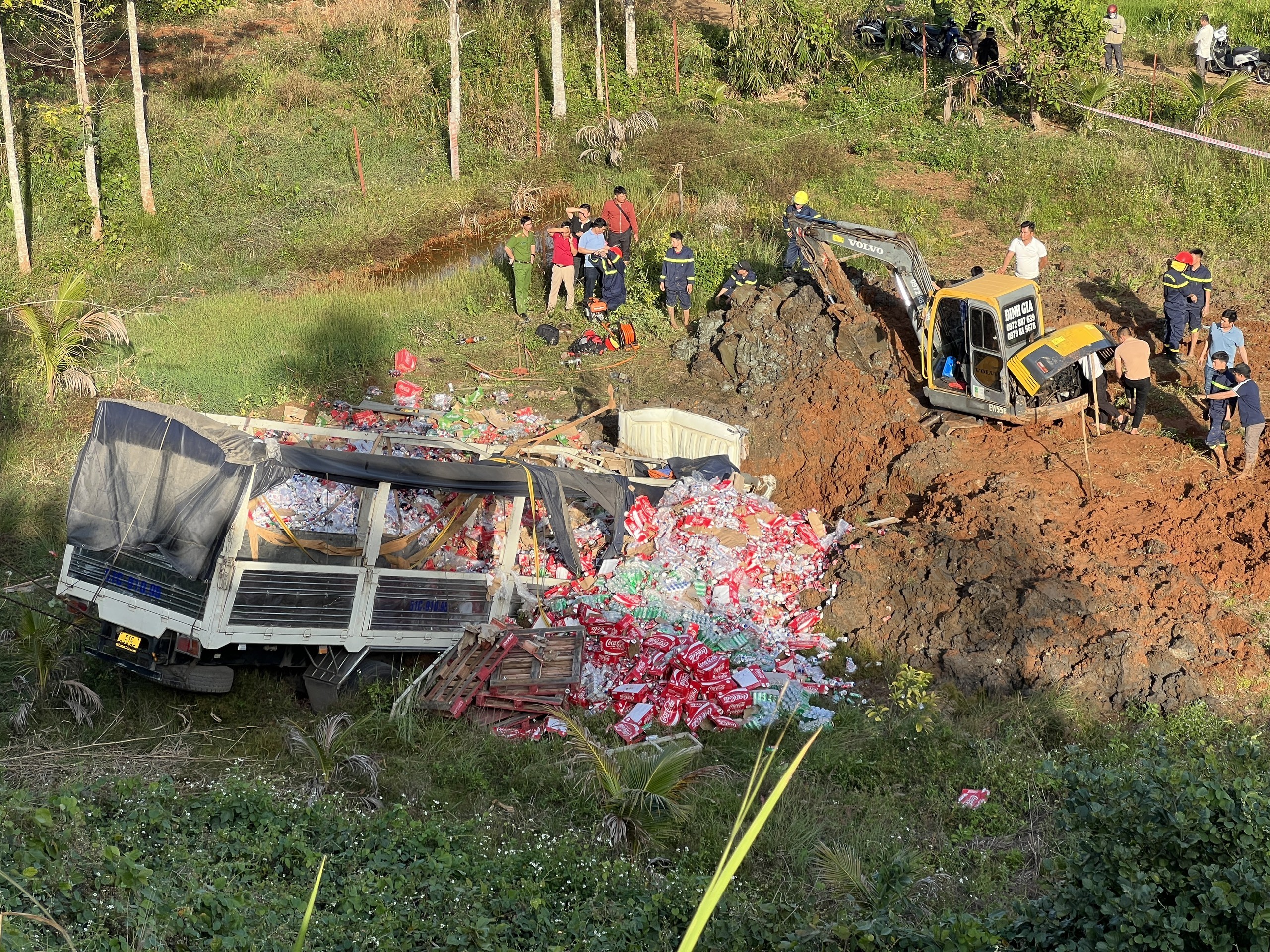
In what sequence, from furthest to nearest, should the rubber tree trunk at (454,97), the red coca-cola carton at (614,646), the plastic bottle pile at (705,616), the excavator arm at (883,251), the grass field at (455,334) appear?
the rubber tree trunk at (454,97) < the excavator arm at (883,251) < the red coca-cola carton at (614,646) < the plastic bottle pile at (705,616) < the grass field at (455,334)

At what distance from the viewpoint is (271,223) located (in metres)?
21.1

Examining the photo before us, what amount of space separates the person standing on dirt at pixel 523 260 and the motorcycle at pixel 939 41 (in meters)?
10.6

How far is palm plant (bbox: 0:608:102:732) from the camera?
966cm

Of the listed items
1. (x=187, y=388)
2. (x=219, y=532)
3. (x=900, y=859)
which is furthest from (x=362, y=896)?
(x=187, y=388)

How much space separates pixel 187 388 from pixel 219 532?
6839mm

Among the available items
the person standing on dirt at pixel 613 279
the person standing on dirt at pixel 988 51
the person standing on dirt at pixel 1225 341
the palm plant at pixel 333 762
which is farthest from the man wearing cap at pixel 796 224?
the palm plant at pixel 333 762

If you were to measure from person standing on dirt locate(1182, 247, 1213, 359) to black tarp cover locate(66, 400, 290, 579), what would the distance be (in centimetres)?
1070

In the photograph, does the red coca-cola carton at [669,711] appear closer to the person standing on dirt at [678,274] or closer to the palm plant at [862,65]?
the person standing on dirt at [678,274]

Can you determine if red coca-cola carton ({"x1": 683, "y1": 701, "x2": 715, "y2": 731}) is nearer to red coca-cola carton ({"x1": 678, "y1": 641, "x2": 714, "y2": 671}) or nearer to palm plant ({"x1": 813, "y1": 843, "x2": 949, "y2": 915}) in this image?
red coca-cola carton ({"x1": 678, "y1": 641, "x2": 714, "y2": 671})

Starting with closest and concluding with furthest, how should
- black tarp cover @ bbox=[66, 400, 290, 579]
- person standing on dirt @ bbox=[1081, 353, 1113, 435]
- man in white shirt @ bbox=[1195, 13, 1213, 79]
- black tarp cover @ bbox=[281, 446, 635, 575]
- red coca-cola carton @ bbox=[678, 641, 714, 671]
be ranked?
1. black tarp cover @ bbox=[66, 400, 290, 579]
2. black tarp cover @ bbox=[281, 446, 635, 575]
3. red coca-cola carton @ bbox=[678, 641, 714, 671]
4. person standing on dirt @ bbox=[1081, 353, 1113, 435]
5. man in white shirt @ bbox=[1195, 13, 1213, 79]

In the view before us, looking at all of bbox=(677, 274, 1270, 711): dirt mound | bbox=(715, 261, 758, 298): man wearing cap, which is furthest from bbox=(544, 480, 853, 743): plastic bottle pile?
bbox=(715, 261, 758, 298): man wearing cap

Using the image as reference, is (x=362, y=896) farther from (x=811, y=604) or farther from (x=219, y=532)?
(x=811, y=604)

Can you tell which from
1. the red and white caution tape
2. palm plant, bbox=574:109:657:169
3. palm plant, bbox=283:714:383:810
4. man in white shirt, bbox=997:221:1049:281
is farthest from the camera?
palm plant, bbox=574:109:657:169

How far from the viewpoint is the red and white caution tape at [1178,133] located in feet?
62.5
